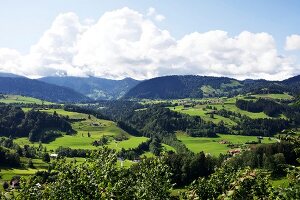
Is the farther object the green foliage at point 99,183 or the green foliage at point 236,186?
the green foliage at point 99,183

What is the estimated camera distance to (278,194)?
19.3 meters

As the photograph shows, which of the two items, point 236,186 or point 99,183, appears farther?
point 99,183

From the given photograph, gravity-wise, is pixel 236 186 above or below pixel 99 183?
above

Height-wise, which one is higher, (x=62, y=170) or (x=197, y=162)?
(x=62, y=170)

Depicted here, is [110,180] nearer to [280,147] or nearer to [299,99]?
[299,99]

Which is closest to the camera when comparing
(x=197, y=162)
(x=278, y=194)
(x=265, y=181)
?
(x=278, y=194)

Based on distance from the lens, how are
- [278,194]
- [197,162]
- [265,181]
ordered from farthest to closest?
[197,162]
[265,181]
[278,194]

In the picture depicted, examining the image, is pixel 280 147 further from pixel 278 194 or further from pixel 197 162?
pixel 278 194

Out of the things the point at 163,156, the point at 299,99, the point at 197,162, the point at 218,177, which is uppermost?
the point at 299,99

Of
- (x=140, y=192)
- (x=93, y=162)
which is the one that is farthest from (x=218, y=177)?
(x=93, y=162)

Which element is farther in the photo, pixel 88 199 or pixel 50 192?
pixel 50 192

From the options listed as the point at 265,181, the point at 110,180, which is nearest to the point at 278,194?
the point at 265,181

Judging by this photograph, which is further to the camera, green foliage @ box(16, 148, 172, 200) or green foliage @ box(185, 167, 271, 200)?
green foliage @ box(16, 148, 172, 200)

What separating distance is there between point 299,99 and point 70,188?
19.4 metres
